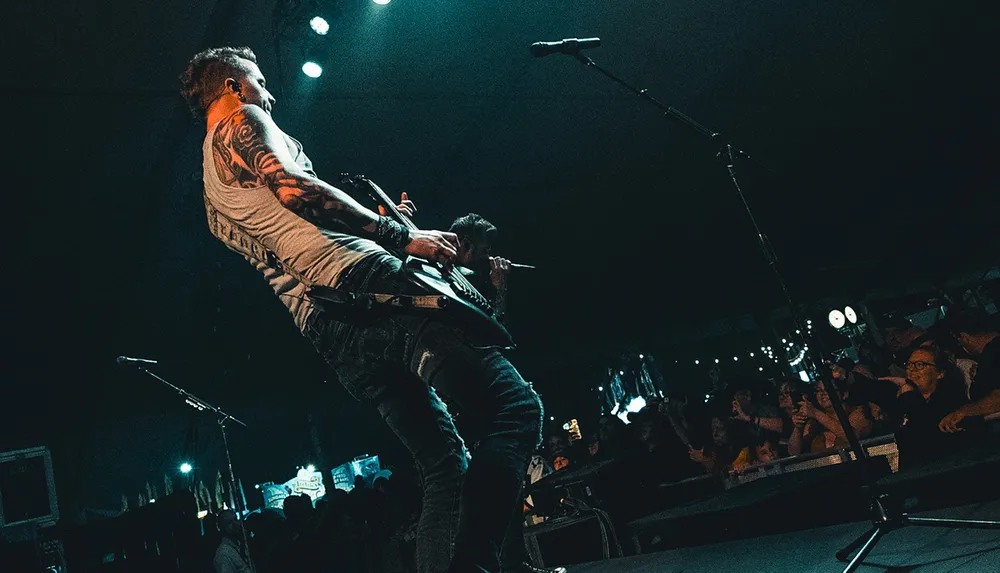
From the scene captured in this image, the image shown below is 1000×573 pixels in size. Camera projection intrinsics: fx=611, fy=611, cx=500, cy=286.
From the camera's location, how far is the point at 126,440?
37.1ft

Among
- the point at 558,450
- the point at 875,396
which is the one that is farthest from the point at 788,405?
the point at 558,450

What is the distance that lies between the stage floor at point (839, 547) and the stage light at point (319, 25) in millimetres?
4366

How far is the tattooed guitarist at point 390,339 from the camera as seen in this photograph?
5.02 feet

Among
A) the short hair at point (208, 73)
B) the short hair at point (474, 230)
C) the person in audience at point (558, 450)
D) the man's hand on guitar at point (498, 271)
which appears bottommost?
the person in audience at point (558, 450)

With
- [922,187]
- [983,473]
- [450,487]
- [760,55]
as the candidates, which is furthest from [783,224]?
[450,487]

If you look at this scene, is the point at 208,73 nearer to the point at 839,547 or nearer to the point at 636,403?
the point at 839,547

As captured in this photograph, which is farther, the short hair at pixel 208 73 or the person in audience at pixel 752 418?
the person in audience at pixel 752 418

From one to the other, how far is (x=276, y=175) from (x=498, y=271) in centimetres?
146

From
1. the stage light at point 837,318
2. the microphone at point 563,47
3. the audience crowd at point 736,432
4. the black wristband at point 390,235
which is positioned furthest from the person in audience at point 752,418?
the stage light at point 837,318

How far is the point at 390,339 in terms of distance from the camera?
1.66 metres

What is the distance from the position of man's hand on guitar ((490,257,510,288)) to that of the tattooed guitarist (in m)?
1.14

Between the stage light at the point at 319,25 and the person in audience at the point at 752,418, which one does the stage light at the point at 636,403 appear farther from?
the stage light at the point at 319,25

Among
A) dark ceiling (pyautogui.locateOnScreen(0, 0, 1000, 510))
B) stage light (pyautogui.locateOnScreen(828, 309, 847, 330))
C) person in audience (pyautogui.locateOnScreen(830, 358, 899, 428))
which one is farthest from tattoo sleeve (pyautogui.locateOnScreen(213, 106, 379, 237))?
stage light (pyautogui.locateOnScreen(828, 309, 847, 330))

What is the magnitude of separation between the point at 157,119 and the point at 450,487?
5.21m
